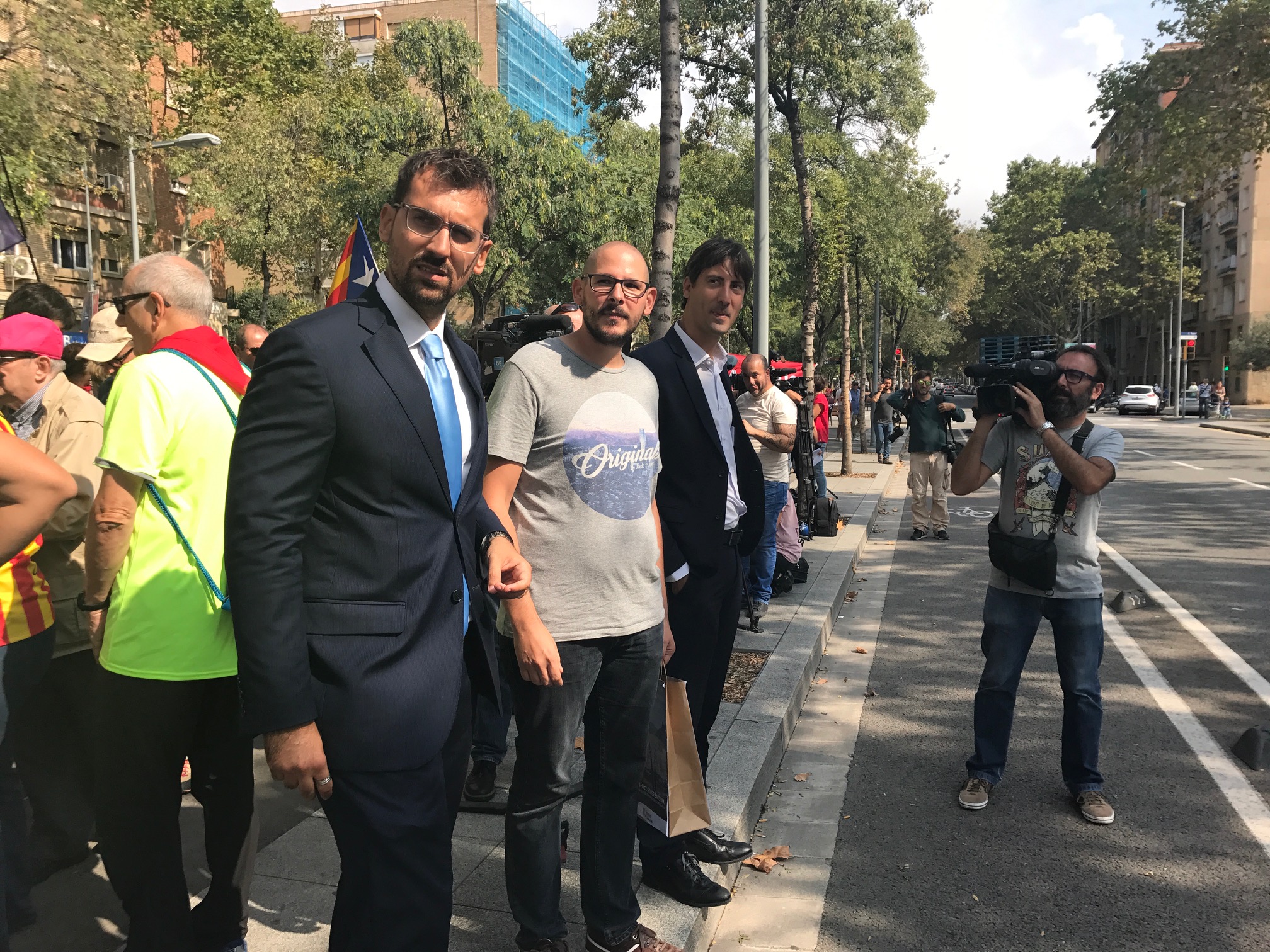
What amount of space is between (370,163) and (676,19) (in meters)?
18.0

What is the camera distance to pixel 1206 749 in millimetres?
4844

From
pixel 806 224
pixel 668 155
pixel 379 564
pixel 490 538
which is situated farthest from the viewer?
pixel 806 224

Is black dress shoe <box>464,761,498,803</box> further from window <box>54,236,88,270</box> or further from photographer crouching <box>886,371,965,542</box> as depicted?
window <box>54,236,88,270</box>

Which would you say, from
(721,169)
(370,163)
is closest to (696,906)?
(370,163)

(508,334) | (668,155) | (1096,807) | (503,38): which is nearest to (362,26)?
(503,38)

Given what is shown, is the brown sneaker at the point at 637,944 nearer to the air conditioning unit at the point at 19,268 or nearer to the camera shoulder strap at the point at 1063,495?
the camera shoulder strap at the point at 1063,495

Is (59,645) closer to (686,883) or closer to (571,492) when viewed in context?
(571,492)

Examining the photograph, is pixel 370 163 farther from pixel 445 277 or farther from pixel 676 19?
pixel 445 277

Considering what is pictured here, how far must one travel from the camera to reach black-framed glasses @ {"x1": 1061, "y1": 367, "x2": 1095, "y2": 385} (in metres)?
4.14

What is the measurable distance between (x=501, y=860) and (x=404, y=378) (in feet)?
7.25

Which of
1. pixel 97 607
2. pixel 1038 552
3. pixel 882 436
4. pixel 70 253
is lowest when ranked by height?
pixel 882 436

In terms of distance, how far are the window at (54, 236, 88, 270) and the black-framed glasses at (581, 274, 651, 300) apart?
121 ft

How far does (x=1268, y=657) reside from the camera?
6328 millimetres

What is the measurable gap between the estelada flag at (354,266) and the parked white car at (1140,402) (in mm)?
51790
